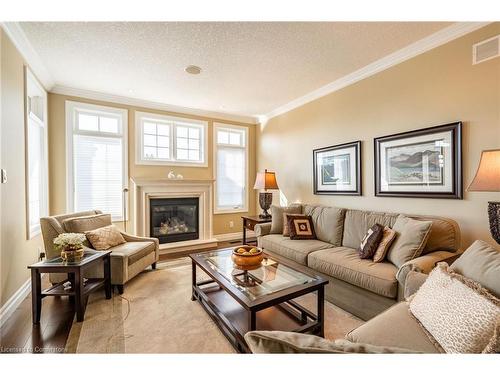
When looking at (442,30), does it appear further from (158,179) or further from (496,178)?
(158,179)

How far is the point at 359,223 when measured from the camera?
2.82m

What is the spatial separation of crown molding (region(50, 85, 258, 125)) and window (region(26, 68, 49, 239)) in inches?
13.1

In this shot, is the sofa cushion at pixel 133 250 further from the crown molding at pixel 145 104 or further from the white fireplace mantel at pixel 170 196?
the crown molding at pixel 145 104

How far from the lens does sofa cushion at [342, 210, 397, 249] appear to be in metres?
2.63

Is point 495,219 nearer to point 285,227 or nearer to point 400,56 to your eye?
point 400,56

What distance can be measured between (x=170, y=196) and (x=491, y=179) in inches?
166

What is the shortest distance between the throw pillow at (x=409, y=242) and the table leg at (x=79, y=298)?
9.37 feet

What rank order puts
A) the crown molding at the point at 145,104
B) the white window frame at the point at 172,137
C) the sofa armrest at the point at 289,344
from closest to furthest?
the sofa armrest at the point at 289,344 → the crown molding at the point at 145,104 → the white window frame at the point at 172,137

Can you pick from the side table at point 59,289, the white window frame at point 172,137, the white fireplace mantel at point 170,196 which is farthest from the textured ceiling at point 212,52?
the side table at point 59,289

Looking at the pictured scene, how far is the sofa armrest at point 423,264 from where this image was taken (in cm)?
176

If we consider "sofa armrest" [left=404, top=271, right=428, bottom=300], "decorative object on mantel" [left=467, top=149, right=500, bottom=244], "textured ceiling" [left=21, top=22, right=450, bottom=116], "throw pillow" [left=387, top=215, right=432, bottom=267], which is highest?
"textured ceiling" [left=21, top=22, right=450, bottom=116]

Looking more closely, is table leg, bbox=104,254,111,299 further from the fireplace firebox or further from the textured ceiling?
the textured ceiling

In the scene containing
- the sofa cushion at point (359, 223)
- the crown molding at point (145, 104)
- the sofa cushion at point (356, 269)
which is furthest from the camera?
the crown molding at point (145, 104)

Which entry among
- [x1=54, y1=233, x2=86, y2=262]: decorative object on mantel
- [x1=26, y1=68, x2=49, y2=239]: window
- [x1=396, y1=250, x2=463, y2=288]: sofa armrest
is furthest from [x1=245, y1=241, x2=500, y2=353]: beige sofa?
[x1=26, y1=68, x2=49, y2=239]: window
